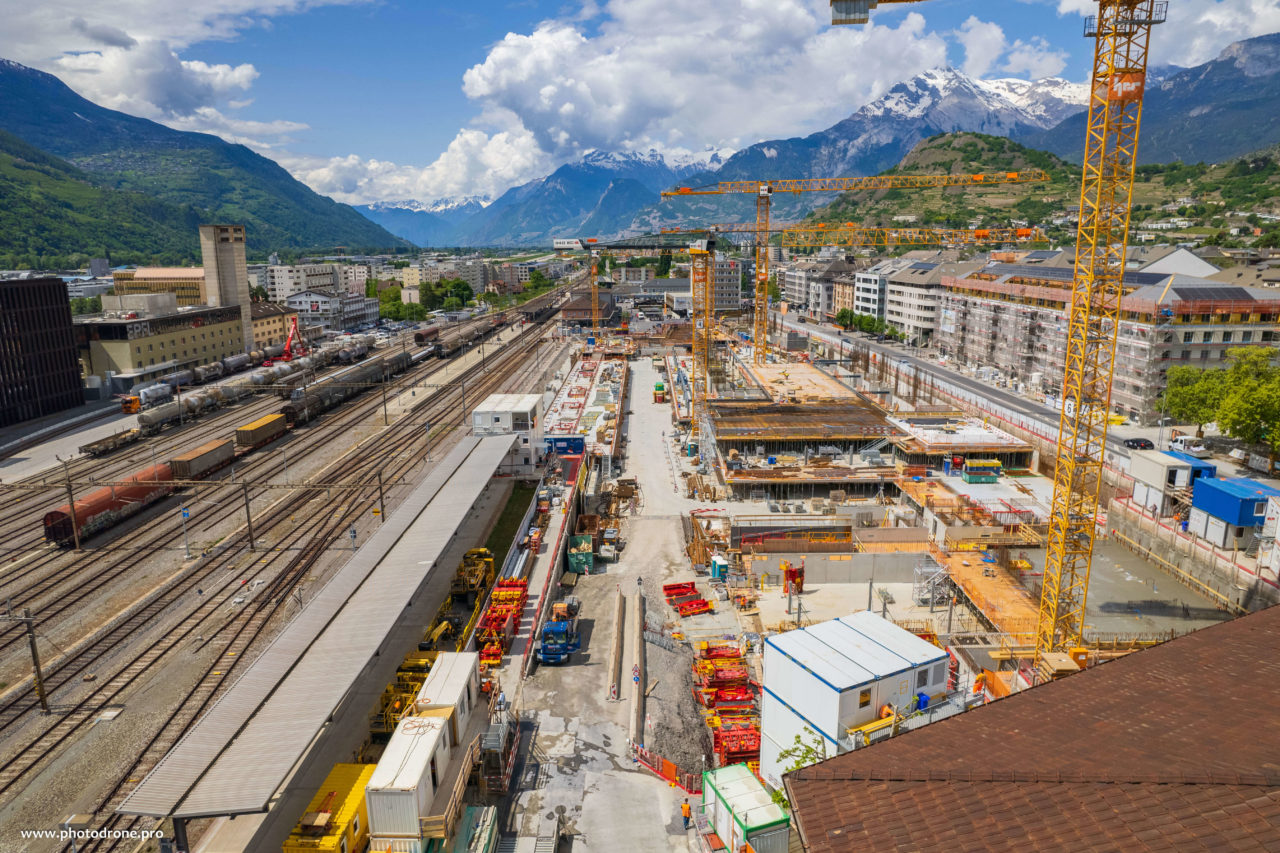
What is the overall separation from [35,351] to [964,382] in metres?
75.6

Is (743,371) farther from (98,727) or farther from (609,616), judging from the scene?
(98,727)

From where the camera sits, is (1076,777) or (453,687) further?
(453,687)

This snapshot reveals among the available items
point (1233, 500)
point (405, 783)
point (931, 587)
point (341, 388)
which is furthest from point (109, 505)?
point (1233, 500)

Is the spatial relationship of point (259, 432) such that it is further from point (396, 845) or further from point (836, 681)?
point (836, 681)

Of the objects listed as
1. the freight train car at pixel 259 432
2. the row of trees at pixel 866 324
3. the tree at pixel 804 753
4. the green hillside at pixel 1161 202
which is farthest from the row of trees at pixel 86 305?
the green hillside at pixel 1161 202

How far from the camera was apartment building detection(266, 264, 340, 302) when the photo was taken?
5359 inches

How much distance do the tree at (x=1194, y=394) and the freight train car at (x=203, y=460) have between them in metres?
58.8

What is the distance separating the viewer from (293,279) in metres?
136

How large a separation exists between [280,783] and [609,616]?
15.3 meters

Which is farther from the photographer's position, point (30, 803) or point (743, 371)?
point (743, 371)

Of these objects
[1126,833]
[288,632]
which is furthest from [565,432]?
[1126,833]

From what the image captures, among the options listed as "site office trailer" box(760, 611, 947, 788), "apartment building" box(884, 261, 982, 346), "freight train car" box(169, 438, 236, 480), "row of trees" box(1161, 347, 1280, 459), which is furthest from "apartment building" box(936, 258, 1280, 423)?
"freight train car" box(169, 438, 236, 480)

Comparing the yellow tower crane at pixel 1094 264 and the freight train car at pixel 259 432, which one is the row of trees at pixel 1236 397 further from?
the freight train car at pixel 259 432

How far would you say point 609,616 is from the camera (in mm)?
28141
